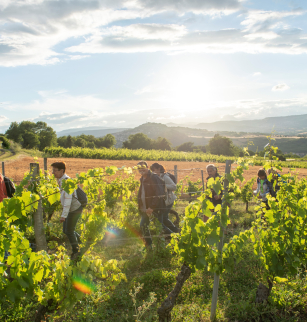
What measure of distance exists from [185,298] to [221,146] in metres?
75.6

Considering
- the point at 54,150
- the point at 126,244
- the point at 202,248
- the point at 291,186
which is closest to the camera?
the point at 202,248

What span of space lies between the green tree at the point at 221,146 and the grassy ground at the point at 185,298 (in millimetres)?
73023

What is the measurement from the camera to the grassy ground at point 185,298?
11.1ft

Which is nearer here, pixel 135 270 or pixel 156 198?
pixel 135 270

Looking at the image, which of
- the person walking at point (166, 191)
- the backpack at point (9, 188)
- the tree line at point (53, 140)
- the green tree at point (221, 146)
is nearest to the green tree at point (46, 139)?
the tree line at point (53, 140)

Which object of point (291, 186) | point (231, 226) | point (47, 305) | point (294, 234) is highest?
point (291, 186)

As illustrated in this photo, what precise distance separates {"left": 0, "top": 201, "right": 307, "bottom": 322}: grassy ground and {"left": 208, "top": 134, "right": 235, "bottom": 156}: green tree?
7302cm

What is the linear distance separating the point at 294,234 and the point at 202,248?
4.46 ft

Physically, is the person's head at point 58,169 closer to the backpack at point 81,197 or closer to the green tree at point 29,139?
the backpack at point 81,197

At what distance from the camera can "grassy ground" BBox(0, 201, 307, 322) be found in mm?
3396

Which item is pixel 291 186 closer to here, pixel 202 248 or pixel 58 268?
pixel 202 248

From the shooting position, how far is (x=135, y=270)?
4906 mm

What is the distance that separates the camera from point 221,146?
3017 inches

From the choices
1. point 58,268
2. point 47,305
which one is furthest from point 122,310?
point 58,268
